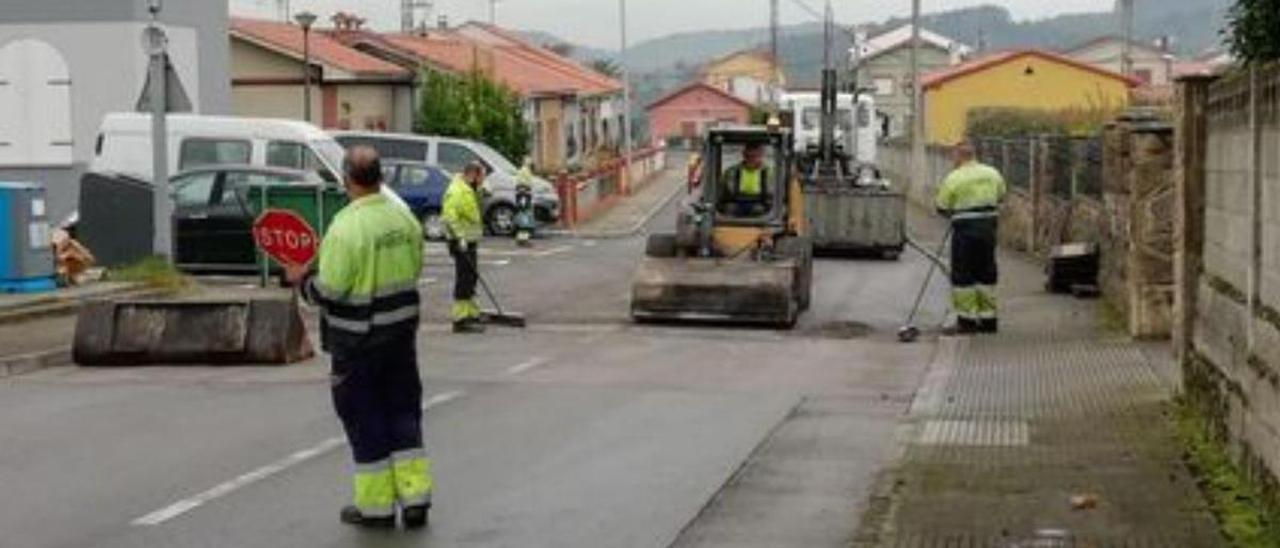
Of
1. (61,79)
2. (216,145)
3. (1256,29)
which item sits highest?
(61,79)

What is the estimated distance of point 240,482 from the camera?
11.0m

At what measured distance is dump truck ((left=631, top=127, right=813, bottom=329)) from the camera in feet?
70.5

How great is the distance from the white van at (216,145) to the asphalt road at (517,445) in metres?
10.5

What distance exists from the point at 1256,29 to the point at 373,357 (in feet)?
15.9

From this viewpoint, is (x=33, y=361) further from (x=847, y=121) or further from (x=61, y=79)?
(x=847, y=121)

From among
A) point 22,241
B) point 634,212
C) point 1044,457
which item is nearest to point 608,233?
point 634,212

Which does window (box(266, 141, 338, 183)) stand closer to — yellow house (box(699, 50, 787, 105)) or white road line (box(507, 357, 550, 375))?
white road line (box(507, 357, 550, 375))

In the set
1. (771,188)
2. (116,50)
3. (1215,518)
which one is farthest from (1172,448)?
(116,50)

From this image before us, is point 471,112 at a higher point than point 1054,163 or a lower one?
higher

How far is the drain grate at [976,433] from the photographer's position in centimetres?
1224

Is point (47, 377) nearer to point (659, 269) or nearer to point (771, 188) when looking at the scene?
point (659, 269)

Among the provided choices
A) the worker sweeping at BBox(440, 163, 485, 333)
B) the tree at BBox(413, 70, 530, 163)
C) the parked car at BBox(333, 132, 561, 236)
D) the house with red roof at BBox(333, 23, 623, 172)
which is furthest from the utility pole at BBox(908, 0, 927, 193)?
the worker sweeping at BBox(440, 163, 485, 333)

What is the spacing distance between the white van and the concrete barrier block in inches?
488

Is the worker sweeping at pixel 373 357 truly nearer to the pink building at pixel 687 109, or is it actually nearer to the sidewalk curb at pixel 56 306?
the sidewalk curb at pixel 56 306
